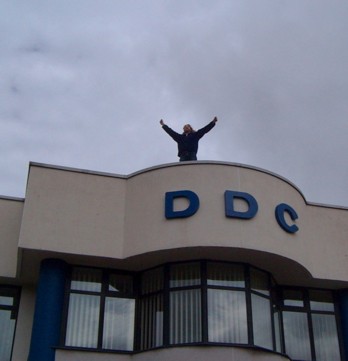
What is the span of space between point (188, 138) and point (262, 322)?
17.9 feet

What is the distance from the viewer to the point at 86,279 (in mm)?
16484

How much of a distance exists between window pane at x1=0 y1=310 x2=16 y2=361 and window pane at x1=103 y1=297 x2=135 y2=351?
262 centimetres

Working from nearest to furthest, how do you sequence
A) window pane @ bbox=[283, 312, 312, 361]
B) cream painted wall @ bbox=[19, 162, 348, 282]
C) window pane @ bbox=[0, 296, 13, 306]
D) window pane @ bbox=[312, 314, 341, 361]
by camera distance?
cream painted wall @ bbox=[19, 162, 348, 282] → window pane @ bbox=[0, 296, 13, 306] → window pane @ bbox=[283, 312, 312, 361] → window pane @ bbox=[312, 314, 341, 361]

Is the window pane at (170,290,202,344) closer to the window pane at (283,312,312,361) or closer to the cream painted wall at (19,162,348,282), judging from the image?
the cream painted wall at (19,162,348,282)

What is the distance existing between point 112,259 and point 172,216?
1900 millimetres

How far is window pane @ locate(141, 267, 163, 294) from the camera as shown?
16.2 metres

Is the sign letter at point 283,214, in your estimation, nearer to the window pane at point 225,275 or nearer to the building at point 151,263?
the building at point 151,263

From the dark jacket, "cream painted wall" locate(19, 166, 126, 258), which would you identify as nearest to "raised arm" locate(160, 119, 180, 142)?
the dark jacket

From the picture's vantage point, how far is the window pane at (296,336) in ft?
57.0

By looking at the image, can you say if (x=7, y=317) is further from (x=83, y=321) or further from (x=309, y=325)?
(x=309, y=325)

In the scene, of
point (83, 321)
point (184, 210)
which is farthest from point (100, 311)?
point (184, 210)

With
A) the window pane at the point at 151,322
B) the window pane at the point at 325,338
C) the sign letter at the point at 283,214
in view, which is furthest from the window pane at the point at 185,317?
the window pane at the point at 325,338

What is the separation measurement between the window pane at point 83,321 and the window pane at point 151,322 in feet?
3.86

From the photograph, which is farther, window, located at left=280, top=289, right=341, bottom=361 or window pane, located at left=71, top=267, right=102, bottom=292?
window, located at left=280, top=289, right=341, bottom=361
